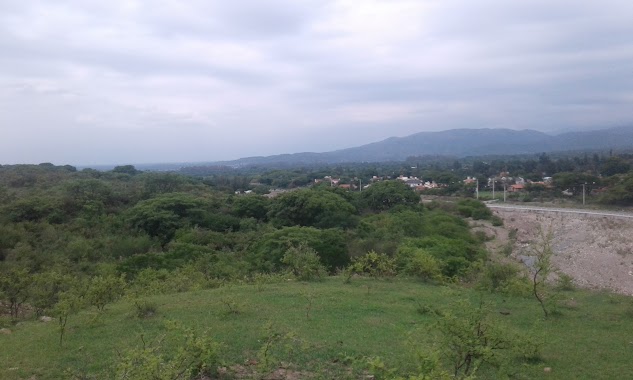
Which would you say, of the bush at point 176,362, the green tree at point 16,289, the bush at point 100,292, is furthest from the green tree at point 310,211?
the bush at point 176,362

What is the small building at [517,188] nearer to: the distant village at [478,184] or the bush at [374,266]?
the distant village at [478,184]

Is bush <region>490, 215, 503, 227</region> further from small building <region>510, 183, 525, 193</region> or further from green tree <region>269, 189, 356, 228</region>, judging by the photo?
small building <region>510, 183, 525, 193</region>

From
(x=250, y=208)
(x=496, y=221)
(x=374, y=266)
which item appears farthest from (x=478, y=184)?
(x=374, y=266)

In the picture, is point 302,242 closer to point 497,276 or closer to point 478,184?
point 497,276

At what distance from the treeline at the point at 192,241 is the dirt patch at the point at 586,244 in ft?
17.0

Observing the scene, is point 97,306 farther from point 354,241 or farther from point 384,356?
point 354,241

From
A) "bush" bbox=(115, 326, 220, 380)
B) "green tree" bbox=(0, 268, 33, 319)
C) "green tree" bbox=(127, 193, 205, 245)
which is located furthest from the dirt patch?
"green tree" bbox=(0, 268, 33, 319)

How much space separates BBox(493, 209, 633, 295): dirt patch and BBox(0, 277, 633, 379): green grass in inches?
443

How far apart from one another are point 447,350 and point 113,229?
2543cm

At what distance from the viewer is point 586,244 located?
32.8 metres

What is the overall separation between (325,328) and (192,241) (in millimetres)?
17356

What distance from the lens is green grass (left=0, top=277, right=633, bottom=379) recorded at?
7.74m

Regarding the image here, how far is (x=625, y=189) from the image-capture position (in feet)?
142

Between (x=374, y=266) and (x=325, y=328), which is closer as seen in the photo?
(x=325, y=328)
